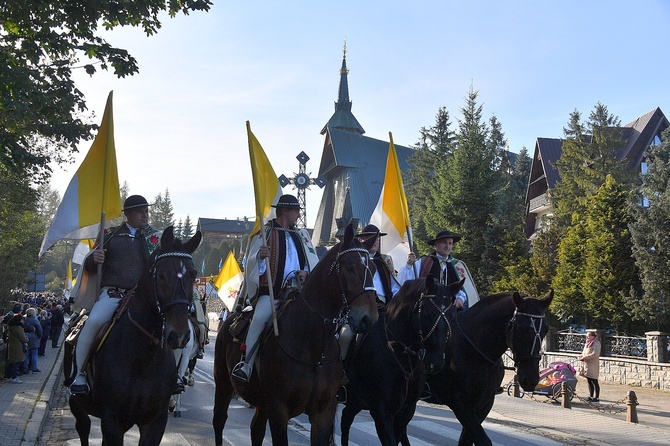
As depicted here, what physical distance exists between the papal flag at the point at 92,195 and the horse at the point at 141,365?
75.8 inches

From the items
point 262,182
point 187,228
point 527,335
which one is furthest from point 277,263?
point 187,228

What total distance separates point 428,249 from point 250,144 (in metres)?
32.2

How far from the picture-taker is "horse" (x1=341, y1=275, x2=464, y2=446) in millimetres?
7305

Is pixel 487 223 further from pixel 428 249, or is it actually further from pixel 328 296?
pixel 328 296

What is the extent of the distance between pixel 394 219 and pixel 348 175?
64712 millimetres

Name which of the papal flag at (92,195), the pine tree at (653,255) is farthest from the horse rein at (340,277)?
the pine tree at (653,255)

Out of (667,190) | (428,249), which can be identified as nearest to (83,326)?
(667,190)

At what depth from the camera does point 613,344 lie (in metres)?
23.5

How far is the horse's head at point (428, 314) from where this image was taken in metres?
7.23

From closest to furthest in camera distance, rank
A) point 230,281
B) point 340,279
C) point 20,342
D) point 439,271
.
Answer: point 340,279, point 439,271, point 230,281, point 20,342

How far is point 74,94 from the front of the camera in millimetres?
12773

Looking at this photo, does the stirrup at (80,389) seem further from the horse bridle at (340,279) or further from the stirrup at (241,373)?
the horse bridle at (340,279)

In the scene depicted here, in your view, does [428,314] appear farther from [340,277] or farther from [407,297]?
[340,277]

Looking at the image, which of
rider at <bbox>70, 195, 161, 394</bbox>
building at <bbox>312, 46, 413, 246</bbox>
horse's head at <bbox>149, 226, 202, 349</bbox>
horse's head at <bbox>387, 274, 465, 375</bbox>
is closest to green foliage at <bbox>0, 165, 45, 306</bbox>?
rider at <bbox>70, 195, 161, 394</bbox>
